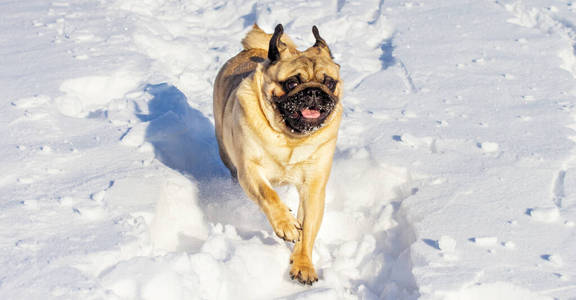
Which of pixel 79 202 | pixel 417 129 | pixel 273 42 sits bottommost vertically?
pixel 417 129

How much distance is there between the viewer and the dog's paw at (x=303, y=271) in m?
3.43

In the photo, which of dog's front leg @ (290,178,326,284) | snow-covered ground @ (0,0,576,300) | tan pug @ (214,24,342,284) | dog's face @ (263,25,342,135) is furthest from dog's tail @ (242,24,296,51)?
dog's front leg @ (290,178,326,284)

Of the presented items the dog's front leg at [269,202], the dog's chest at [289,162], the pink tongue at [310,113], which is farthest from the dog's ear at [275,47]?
the dog's front leg at [269,202]

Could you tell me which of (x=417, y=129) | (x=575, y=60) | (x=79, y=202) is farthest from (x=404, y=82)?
(x=79, y=202)

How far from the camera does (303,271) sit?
3.46 metres

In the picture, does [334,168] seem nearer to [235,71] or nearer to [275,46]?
[235,71]

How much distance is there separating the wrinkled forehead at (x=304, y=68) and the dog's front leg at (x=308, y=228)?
72cm

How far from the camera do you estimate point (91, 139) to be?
485 centimetres

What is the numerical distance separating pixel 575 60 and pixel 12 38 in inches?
270

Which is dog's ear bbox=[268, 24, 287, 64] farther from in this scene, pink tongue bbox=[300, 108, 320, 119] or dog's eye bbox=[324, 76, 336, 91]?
pink tongue bbox=[300, 108, 320, 119]

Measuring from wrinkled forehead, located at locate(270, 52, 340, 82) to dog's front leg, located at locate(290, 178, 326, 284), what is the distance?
0.72 meters

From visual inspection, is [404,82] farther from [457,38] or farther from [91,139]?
[91,139]

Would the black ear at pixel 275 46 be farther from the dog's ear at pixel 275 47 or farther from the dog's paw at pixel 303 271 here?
the dog's paw at pixel 303 271

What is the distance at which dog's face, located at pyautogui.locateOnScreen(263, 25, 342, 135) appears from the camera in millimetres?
3582
